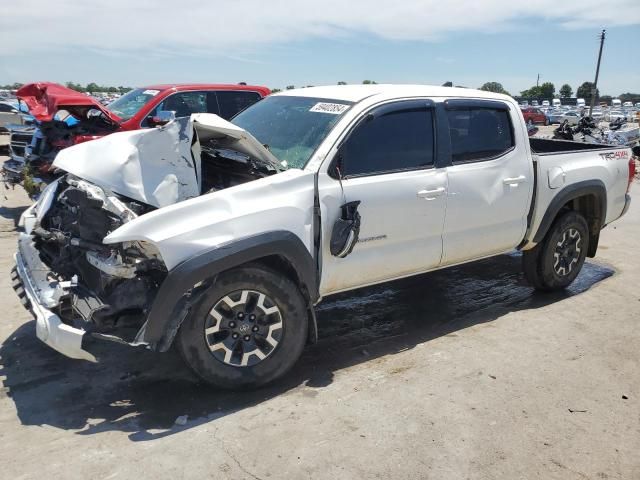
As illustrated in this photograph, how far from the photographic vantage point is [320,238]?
3914 millimetres

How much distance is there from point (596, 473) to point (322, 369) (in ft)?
6.18

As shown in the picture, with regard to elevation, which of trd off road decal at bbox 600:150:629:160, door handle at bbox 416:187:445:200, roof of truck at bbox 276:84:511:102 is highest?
roof of truck at bbox 276:84:511:102

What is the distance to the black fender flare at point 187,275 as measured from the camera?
334cm

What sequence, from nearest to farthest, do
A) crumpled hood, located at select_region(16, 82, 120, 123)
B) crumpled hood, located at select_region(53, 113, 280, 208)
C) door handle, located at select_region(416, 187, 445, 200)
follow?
crumpled hood, located at select_region(53, 113, 280, 208), door handle, located at select_region(416, 187, 445, 200), crumpled hood, located at select_region(16, 82, 120, 123)

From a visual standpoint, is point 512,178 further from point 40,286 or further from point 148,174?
point 40,286

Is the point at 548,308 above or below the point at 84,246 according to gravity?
below

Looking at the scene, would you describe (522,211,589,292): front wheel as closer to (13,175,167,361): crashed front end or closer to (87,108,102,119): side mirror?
Result: (13,175,167,361): crashed front end

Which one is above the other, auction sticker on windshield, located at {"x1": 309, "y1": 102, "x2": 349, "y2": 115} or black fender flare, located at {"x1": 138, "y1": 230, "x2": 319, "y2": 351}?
auction sticker on windshield, located at {"x1": 309, "y1": 102, "x2": 349, "y2": 115}

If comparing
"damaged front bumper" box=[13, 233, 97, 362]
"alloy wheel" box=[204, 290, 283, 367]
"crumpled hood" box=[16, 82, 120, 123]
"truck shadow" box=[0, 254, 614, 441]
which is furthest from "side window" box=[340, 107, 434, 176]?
"crumpled hood" box=[16, 82, 120, 123]

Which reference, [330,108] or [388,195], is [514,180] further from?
[330,108]

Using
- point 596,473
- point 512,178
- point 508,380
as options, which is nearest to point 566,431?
point 596,473

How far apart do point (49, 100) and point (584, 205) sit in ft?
21.5

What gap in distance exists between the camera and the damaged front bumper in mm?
3354

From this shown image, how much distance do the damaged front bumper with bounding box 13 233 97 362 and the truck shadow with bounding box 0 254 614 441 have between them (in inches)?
18.0
